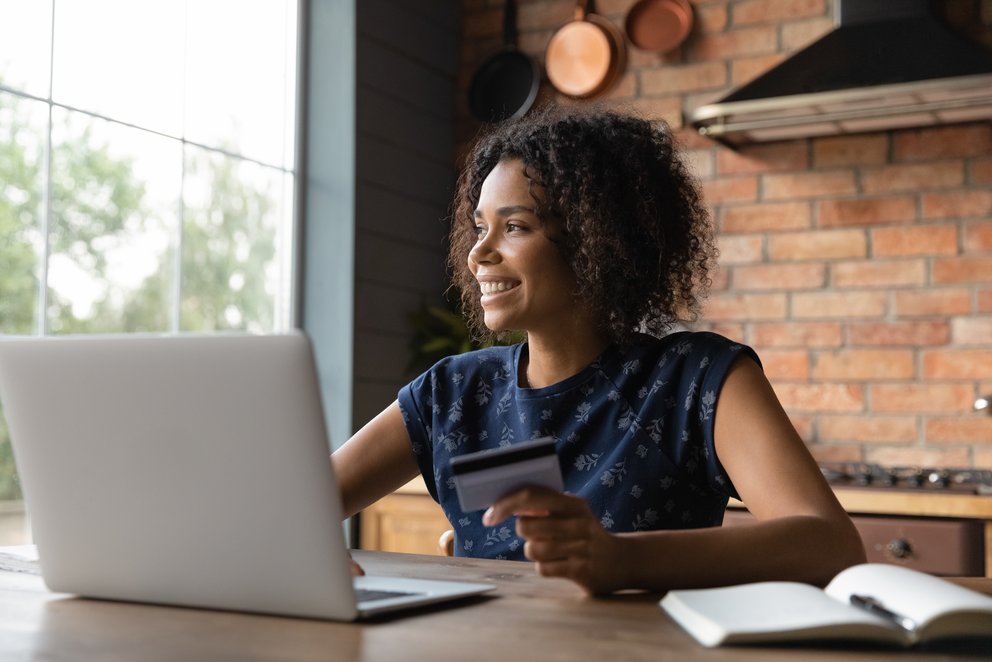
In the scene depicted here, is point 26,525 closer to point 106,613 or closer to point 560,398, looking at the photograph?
point 560,398

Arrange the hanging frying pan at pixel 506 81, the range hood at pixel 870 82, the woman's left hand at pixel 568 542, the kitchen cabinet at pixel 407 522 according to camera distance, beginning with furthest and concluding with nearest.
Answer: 1. the hanging frying pan at pixel 506 81
2. the kitchen cabinet at pixel 407 522
3. the range hood at pixel 870 82
4. the woman's left hand at pixel 568 542

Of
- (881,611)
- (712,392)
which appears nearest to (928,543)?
(712,392)

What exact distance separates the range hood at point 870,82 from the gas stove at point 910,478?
943 millimetres

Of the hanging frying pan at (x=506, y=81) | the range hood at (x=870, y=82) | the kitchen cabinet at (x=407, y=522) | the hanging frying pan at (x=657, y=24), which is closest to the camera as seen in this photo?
the range hood at (x=870, y=82)

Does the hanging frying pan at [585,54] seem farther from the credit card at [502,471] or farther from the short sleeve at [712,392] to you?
the credit card at [502,471]

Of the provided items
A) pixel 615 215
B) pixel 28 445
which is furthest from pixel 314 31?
pixel 28 445

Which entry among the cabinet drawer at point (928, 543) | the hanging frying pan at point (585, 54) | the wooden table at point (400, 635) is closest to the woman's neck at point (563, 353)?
the wooden table at point (400, 635)

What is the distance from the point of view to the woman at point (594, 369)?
5.12 ft

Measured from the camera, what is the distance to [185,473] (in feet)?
3.35

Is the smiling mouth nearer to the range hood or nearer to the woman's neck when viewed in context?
the woman's neck

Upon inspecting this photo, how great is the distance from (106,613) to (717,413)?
0.82 m

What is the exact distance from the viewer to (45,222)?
2.67 meters

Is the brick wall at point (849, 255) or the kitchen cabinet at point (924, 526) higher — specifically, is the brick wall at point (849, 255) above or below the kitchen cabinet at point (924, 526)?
above

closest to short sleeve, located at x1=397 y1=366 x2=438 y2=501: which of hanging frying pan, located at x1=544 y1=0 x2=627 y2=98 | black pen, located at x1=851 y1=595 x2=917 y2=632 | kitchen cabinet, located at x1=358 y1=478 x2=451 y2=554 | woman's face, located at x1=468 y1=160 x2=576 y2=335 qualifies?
woman's face, located at x1=468 y1=160 x2=576 y2=335
